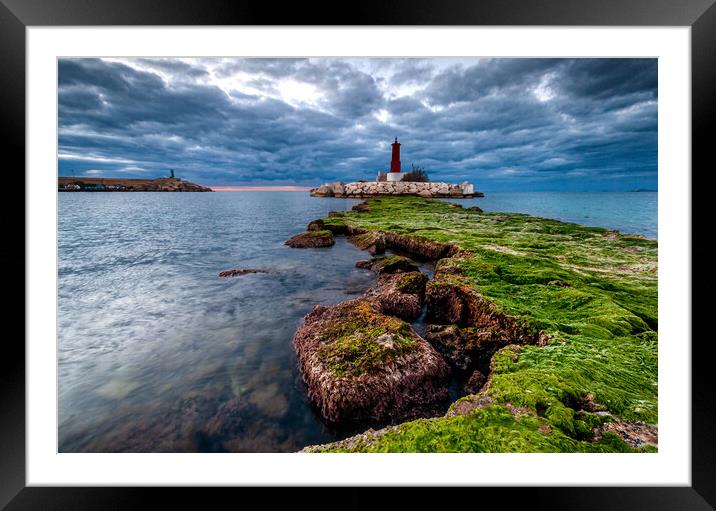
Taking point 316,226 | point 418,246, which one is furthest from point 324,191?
point 418,246

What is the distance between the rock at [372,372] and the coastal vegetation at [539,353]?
0.43 feet

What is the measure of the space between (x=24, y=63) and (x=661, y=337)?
17.8ft

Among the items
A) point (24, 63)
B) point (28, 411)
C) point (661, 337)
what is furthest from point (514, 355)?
point (24, 63)

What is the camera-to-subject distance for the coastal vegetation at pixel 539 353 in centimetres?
297

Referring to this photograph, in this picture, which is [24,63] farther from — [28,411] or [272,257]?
[272,257]

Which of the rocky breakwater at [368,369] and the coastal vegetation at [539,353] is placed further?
the rocky breakwater at [368,369]

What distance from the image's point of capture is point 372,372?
15.6ft

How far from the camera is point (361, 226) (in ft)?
77.4

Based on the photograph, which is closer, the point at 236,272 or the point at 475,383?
the point at 475,383

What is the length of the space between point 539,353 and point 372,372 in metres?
2.46

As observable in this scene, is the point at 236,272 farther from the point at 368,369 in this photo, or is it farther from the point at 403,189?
the point at 403,189

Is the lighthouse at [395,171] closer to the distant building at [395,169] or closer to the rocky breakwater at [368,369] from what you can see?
the distant building at [395,169]
